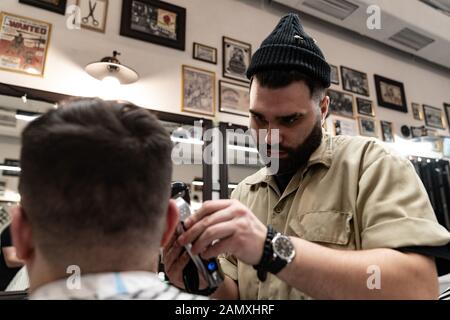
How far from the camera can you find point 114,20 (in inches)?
89.4

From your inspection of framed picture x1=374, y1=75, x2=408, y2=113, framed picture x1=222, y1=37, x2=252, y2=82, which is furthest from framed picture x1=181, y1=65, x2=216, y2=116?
framed picture x1=374, y1=75, x2=408, y2=113

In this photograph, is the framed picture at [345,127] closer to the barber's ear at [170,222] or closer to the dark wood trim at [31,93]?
the dark wood trim at [31,93]

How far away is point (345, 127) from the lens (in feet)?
10.3

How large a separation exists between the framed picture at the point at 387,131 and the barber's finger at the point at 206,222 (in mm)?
3161

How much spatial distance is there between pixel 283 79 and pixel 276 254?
531mm

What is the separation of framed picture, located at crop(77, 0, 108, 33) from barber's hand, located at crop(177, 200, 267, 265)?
6.53 feet

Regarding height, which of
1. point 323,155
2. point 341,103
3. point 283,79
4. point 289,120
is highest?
point 341,103

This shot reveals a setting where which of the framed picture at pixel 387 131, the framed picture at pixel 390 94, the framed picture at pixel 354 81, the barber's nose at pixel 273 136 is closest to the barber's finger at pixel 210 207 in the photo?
the barber's nose at pixel 273 136

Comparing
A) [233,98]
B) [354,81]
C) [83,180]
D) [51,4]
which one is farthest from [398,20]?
[83,180]

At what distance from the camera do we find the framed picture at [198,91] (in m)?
2.38

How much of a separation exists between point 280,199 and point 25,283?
4.93 feet

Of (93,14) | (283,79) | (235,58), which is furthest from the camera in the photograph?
(235,58)

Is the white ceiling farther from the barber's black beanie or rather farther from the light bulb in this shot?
the barber's black beanie

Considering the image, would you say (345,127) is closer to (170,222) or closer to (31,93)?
(31,93)
